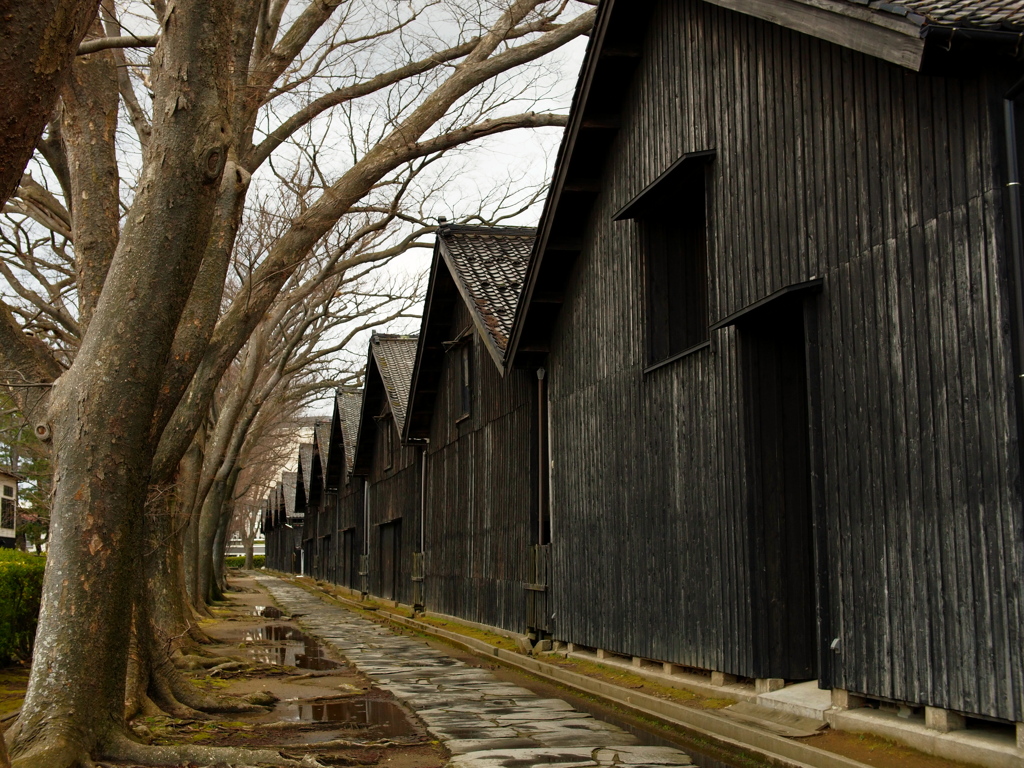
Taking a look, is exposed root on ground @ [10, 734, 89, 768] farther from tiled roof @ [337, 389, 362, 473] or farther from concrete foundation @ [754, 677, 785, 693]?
tiled roof @ [337, 389, 362, 473]

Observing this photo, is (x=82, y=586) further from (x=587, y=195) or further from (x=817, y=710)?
(x=587, y=195)

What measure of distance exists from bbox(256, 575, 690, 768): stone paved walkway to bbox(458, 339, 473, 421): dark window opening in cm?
583

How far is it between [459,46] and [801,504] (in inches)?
316

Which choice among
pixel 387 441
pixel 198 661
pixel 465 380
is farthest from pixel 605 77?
pixel 387 441

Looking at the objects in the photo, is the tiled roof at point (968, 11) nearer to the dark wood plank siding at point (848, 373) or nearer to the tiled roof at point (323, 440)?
the dark wood plank siding at point (848, 373)

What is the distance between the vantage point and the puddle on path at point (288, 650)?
16031 millimetres

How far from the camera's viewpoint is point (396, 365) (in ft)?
108

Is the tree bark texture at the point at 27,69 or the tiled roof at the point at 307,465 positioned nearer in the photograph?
the tree bark texture at the point at 27,69

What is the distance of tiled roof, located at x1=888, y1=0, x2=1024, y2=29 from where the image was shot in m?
6.27

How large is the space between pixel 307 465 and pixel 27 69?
58339 mm

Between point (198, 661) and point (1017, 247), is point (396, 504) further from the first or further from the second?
point (1017, 247)

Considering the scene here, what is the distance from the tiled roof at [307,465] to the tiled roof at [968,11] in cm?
5121

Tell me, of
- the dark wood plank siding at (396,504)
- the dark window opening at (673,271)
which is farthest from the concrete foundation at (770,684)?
the dark wood plank siding at (396,504)

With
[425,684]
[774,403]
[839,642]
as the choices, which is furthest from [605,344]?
[839,642]
